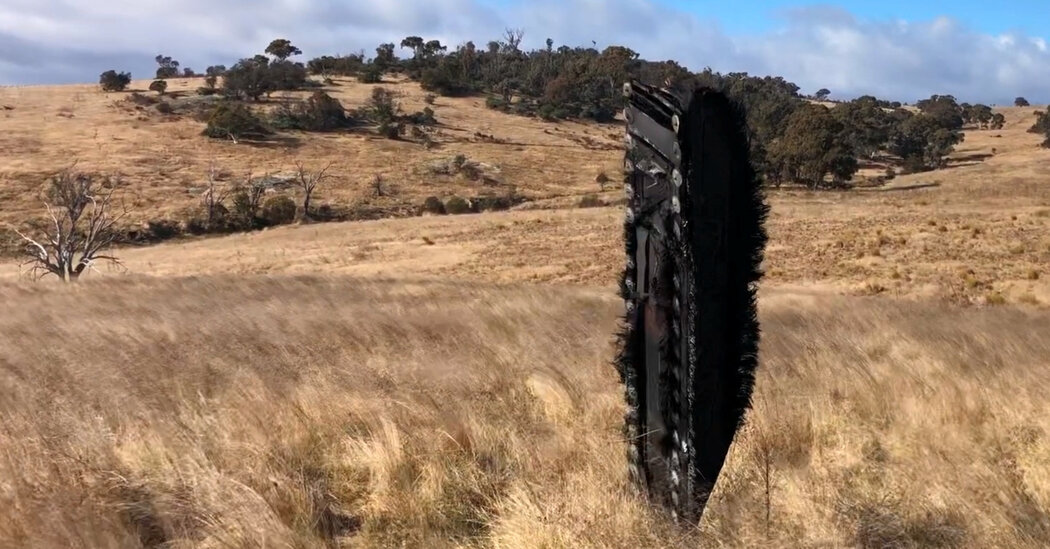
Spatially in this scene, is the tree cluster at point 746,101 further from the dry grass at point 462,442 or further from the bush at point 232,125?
the dry grass at point 462,442

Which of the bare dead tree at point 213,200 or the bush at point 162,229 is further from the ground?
the bare dead tree at point 213,200

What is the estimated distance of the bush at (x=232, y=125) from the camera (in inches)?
2450

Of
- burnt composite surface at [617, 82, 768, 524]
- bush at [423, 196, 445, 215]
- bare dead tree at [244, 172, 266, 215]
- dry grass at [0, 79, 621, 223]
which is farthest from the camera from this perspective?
dry grass at [0, 79, 621, 223]

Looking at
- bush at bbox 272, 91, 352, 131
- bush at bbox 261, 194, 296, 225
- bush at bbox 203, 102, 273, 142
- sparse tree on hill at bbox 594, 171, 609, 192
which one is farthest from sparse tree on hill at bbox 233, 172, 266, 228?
sparse tree on hill at bbox 594, 171, 609, 192

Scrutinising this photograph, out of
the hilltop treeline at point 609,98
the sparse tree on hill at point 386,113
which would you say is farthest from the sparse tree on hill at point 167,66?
the sparse tree on hill at point 386,113

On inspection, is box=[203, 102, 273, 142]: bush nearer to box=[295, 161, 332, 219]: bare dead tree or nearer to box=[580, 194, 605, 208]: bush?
box=[295, 161, 332, 219]: bare dead tree

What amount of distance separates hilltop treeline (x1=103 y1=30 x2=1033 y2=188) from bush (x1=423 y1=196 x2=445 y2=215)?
1735 centimetres

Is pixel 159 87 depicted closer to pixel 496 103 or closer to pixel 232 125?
pixel 232 125

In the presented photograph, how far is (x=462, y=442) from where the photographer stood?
156 inches

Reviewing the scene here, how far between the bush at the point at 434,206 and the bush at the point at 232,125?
22187 millimetres

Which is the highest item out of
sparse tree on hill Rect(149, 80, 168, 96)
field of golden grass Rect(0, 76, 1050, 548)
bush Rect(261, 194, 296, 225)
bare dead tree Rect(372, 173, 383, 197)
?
sparse tree on hill Rect(149, 80, 168, 96)

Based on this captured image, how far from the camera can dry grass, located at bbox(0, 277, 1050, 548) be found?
9.59 feet

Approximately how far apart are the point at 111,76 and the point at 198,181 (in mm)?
39528

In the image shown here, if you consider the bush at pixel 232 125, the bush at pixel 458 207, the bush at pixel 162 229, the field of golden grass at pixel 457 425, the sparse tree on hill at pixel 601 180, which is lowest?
the bush at pixel 162 229
